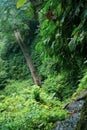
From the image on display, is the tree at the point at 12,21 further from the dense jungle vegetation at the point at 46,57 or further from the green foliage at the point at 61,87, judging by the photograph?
the green foliage at the point at 61,87

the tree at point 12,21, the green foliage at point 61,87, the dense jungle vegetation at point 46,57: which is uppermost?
the tree at point 12,21

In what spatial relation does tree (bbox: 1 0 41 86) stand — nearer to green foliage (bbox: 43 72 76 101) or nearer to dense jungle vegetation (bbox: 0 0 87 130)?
dense jungle vegetation (bbox: 0 0 87 130)

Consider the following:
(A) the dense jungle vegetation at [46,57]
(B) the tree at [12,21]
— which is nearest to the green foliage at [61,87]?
(A) the dense jungle vegetation at [46,57]

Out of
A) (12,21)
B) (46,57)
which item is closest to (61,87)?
(12,21)

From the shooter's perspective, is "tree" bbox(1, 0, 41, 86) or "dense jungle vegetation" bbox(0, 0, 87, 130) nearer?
"dense jungle vegetation" bbox(0, 0, 87, 130)

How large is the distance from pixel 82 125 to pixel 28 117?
391cm

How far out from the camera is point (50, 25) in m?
1.83

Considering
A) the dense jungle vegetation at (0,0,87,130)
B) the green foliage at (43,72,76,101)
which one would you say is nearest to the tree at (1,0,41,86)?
the dense jungle vegetation at (0,0,87,130)

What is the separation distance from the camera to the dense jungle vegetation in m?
1.71

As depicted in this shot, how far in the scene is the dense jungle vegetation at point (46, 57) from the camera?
1714 mm

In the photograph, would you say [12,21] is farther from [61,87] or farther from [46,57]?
[46,57]

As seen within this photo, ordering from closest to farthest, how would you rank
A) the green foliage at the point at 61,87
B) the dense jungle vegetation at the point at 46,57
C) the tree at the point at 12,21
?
the dense jungle vegetation at the point at 46,57, the green foliage at the point at 61,87, the tree at the point at 12,21

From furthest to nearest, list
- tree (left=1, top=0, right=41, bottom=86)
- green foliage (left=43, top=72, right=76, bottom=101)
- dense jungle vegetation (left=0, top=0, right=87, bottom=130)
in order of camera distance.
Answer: tree (left=1, top=0, right=41, bottom=86)
green foliage (left=43, top=72, right=76, bottom=101)
dense jungle vegetation (left=0, top=0, right=87, bottom=130)

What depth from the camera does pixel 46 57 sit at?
2141mm
